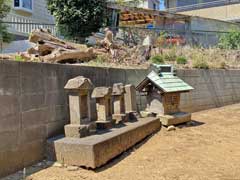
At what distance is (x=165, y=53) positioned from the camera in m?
10.8

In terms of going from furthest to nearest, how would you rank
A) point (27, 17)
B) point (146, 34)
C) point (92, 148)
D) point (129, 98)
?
point (27, 17)
point (146, 34)
point (129, 98)
point (92, 148)

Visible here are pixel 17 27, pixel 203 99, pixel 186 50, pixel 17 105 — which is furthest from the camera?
pixel 17 27

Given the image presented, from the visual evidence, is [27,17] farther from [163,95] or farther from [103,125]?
[103,125]

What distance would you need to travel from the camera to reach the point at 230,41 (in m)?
14.4

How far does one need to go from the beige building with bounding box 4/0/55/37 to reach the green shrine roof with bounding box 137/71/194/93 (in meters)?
6.60

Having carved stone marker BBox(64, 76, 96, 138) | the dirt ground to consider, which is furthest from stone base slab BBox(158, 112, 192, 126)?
carved stone marker BBox(64, 76, 96, 138)

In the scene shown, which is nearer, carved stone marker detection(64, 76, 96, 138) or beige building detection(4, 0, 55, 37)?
carved stone marker detection(64, 76, 96, 138)

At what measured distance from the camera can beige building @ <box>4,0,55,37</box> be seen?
1314 cm

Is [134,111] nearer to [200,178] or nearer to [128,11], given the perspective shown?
[200,178]

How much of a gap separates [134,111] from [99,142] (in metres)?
2.34

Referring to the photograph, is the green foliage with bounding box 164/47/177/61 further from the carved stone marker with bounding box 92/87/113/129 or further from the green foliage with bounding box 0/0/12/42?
the carved stone marker with bounding box 92/87/113/129

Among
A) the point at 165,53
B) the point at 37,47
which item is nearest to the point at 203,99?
the point at 165,53

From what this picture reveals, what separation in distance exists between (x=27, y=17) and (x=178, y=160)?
493 inches

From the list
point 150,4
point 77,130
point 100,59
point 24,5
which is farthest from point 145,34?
point 150,4
